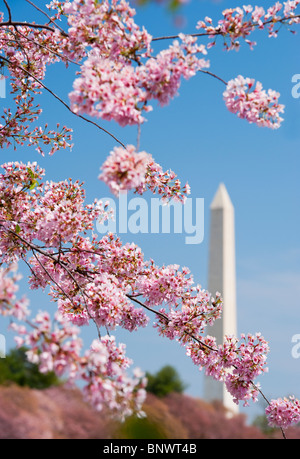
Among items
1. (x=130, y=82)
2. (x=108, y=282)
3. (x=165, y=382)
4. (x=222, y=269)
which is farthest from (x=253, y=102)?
(x=165, y=382)

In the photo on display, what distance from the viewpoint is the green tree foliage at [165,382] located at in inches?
1058

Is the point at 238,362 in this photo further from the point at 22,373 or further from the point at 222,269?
the point at 22,373

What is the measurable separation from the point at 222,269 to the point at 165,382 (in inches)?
409

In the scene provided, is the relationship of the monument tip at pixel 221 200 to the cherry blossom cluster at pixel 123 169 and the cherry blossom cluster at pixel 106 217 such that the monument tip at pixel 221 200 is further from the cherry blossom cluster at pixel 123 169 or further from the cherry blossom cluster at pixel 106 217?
the cherry blossom cluster at pixel 123 169

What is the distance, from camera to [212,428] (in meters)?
19.7

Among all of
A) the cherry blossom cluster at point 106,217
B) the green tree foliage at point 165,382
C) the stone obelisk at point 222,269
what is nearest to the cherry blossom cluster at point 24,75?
the cherry blossom cluster at point 106,217

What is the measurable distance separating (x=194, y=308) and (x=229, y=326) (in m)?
14.0

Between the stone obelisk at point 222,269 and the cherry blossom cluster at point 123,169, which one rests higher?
the stone obelisk at point 222,269

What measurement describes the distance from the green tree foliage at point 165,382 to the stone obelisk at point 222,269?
6716 mm

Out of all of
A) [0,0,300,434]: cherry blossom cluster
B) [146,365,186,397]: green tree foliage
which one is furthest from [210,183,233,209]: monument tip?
[0,0,300,434]: cherry blossom cluster

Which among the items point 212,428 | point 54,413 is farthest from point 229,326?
point 54,413

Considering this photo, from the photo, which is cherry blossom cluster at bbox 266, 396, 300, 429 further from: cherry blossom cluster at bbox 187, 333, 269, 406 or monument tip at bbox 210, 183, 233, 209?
monument tip at bbox 210, 183, 233, 209

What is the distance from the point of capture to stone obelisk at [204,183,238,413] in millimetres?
19500
